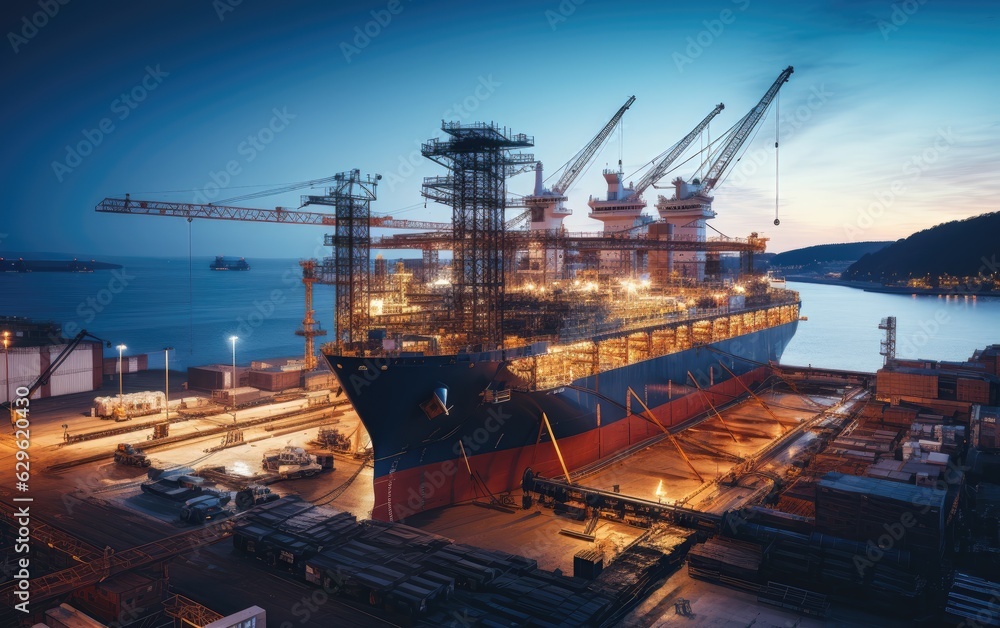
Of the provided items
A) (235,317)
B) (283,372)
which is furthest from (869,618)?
(235,317)

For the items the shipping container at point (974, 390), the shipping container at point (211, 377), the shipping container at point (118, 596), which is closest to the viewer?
the shipping container at point (118, 596)

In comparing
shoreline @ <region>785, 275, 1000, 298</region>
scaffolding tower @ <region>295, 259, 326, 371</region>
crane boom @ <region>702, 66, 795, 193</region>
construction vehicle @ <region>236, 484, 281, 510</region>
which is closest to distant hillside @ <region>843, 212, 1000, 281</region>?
shoreline @ <region>785, 275, 1000, 298</region>

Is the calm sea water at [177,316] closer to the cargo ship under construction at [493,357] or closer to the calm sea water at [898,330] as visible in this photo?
the cargo ship under construction at [493,357]

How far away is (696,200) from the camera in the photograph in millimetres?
43656

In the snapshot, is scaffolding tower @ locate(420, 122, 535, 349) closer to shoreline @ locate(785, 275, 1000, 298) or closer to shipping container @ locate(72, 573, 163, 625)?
shipping container @ locate(72, 573, 163, 625)

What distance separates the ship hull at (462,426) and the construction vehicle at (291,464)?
195 inches

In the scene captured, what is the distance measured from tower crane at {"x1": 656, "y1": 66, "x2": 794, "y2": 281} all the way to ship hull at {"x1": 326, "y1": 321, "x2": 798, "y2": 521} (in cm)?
2554

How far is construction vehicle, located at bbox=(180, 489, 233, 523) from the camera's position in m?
16.0

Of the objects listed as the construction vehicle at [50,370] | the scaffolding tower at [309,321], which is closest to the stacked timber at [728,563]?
the construction vehicle at [50,370]

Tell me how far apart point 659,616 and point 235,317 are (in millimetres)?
95660

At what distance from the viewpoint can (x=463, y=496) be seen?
17484 mm

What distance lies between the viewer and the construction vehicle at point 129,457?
20828 millimetres

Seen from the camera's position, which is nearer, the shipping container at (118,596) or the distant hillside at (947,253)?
the shipping container at (118,596)

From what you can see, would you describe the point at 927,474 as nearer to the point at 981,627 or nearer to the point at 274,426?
the point at 981,627
